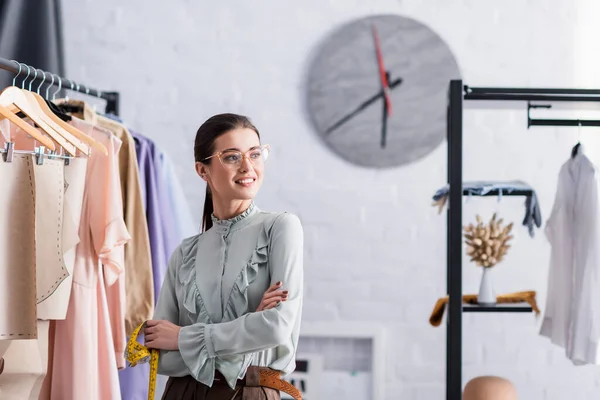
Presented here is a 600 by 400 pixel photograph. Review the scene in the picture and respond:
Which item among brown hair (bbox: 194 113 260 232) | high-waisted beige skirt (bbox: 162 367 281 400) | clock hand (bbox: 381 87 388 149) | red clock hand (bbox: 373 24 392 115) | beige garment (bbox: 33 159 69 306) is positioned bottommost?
high-waisted beige skirt (bbox: 162 367 281 400)


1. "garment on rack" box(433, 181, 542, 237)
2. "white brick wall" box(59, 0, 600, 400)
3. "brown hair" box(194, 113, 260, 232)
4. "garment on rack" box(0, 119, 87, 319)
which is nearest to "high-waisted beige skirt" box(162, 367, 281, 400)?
"brown hair" box(194, 113, 260, 232)

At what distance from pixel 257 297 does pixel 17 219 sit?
591mm

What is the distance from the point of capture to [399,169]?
2.98 metres

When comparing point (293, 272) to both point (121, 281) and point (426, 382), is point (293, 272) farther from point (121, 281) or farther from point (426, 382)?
point (426, 382)

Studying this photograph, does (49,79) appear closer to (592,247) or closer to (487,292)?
(487,292)

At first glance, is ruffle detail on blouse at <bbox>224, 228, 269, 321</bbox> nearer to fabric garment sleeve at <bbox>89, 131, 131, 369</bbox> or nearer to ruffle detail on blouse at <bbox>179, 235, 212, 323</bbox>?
ruffle detail on blouse at <bbox>179, 235, 212, 323</bbox>

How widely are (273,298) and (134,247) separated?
3.30 ft

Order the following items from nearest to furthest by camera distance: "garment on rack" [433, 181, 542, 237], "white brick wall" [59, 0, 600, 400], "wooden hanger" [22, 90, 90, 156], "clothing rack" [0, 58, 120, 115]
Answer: "wooden hanger" [22, 90, 90, 156] < "clothing rack" [0, 58, 120, 115] < "garment on rack" [433, 181, 542, 237] < "white brick wall" [59, 0, 600, 400]

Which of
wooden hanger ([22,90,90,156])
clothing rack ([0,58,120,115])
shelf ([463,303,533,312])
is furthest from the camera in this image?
shelf ([463,303,533,312])

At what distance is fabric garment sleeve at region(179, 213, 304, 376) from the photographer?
4.35 ft

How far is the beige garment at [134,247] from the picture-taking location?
2239 mm

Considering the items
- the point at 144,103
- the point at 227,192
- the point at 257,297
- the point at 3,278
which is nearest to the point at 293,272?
the point at 257,297

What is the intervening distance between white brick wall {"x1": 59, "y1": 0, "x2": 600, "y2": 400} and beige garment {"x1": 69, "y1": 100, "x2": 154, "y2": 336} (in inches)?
30.5

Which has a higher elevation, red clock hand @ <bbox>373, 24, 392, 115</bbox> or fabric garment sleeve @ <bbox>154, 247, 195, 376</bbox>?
red clock hand @ <bbox>373, 24, 392, 115</bbox>
